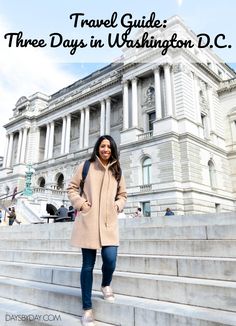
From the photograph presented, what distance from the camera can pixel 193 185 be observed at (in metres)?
22.4

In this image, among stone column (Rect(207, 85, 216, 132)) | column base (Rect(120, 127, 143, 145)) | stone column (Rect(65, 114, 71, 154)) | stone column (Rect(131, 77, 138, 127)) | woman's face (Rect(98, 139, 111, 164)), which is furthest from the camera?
Result: stone column (Rect(65, 114, 71, 154))

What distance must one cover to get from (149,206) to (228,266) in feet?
64.8

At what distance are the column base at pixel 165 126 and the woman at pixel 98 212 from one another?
2128cm

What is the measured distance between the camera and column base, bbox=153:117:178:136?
80.0 ft

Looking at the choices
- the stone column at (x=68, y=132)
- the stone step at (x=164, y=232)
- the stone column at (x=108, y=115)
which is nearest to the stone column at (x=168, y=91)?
the stone column at (x=108, y=115)

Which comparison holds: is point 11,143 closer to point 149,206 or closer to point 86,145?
point 86,145

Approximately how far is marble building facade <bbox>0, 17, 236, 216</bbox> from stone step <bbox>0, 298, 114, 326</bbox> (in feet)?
60.6

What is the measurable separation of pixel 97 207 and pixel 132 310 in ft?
4.31

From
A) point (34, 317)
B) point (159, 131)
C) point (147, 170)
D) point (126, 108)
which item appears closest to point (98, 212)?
point (34, 317)

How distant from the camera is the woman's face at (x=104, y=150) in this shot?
3554 millimetres

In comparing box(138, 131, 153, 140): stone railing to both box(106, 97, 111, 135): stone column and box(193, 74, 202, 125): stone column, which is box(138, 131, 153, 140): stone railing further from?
box(106, 97, 111, 135): stone column

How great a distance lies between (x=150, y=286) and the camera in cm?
382

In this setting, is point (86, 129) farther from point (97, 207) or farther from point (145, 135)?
point (97, 207)

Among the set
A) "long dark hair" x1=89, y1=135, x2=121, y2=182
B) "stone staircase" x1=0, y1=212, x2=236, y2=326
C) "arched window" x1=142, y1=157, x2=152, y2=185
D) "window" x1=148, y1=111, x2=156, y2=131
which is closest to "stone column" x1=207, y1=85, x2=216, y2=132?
"window" x1=148, y1=111, x2=156, y2=131
